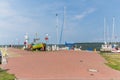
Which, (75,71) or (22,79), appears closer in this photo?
(22,79)

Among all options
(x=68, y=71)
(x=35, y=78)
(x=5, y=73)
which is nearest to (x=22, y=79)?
(x=35, y=78)

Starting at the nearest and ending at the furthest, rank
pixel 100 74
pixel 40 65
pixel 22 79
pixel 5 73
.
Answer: pixel 22 79
pixel 5 73
pixel 100 74
pixel 40 65

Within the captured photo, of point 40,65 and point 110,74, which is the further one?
point 40,65

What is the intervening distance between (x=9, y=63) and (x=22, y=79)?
28.2ft

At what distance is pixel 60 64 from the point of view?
29.3 meters

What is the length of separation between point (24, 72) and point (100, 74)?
6215 millimetres

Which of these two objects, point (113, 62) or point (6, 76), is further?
point (113, 62)

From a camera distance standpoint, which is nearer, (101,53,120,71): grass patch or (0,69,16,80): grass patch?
(0,69,16,80): grass patch

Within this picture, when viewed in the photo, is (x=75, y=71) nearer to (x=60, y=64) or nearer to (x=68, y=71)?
(x=68, y=71)

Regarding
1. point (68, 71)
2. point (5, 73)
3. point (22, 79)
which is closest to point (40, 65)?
point (68, 71)

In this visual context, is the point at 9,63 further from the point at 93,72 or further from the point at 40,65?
the point at 93,72

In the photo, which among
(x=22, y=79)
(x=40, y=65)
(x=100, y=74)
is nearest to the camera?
(x=22, y=79)

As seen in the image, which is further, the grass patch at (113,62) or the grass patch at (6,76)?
the grass patch at (113,62)

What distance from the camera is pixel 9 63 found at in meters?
29.4
